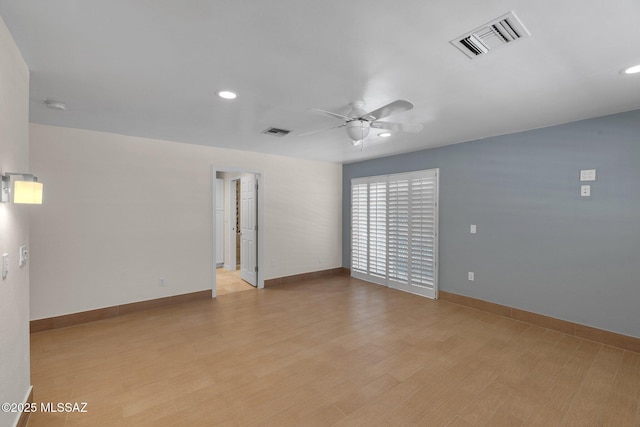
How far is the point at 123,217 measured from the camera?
13.1ft

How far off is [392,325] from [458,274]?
1548 millimetres

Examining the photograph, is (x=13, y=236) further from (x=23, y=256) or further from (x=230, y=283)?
(x=230, y=283)

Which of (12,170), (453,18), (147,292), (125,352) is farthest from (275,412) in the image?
(147,292)

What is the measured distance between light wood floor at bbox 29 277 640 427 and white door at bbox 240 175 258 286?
5.05 feet

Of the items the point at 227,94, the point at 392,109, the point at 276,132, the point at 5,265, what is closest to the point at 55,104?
the point at 227,94

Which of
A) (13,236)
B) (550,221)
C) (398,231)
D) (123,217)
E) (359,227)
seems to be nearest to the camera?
(13,236)

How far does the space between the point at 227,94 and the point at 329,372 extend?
8.64ft

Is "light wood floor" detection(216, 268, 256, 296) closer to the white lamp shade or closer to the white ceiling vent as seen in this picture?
the white lamp shade

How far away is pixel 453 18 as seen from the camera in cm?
154

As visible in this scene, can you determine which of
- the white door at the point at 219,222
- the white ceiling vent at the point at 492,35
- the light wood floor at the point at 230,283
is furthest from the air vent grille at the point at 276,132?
the white door at the point at 219,222

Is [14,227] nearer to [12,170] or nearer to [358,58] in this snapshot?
[12,170]

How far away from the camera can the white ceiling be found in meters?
1.50

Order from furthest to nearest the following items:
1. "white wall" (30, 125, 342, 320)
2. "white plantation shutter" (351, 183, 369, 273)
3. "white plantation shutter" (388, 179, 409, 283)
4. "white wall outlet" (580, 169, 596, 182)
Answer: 1. "white plantation shutter" (351, 183, 369, 273)
2. "white plantation shutter" (388, 179, 409, 283)
3. "white wall" (30, 125, 342, 320)
4. "white wall outlet" (580, 169, 596, 182)

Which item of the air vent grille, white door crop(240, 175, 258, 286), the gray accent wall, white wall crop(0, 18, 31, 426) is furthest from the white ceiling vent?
white door crop(240, 175, 258, 286)
